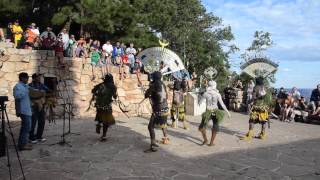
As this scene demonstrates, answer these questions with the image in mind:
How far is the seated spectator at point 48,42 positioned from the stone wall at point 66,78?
0.83ft

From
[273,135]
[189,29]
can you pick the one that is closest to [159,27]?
[189,29]

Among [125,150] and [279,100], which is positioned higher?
[279,100]

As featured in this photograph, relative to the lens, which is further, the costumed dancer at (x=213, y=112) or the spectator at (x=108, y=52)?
the spectator at (x=108, y=52)

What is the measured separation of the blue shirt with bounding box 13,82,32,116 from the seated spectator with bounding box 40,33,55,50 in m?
7.58

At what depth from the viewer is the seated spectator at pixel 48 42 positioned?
1667 centimetres

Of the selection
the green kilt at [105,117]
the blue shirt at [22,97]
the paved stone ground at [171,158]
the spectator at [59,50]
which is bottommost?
the paved stone ground at [171,158]

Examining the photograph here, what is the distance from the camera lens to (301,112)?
59.4 ft

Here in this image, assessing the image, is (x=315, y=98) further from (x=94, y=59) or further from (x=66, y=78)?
(x=66, y=78)

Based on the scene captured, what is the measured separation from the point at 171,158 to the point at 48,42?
9290 millimetres

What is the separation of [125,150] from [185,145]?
164cm

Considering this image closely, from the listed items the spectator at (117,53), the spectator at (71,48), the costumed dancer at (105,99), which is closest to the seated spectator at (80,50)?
the spectator at (71,48)

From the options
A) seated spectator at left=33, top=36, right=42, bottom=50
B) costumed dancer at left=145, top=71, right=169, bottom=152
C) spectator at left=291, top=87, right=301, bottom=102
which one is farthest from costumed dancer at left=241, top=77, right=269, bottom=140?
seated spectator at left=33, top=36, right=42, bottom=50

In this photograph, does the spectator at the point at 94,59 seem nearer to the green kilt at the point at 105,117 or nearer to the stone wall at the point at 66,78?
the stone wall at the point at 66,78

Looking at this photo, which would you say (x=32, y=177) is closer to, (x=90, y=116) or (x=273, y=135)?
(x=273, y=135)
